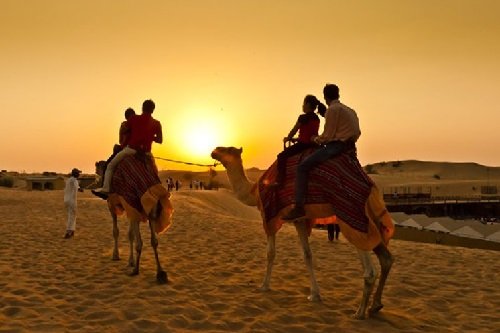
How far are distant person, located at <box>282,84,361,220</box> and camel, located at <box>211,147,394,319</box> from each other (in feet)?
0.50

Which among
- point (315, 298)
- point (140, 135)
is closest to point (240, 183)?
point (140, 135)

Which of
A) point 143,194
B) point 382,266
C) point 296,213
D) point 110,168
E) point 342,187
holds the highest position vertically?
→ point 110,168

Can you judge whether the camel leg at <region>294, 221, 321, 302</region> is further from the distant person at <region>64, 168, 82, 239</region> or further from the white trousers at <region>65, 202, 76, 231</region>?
the white trousers at <region>65, 202, 76, 231</region>

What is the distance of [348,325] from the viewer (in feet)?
21.6

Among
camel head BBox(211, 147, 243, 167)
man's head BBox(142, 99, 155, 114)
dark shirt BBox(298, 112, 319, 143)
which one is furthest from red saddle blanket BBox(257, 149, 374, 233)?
man's head BBox(142, 99, 155, 114)

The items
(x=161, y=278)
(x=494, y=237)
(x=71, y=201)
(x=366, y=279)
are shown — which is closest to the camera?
(x=366, y=279)

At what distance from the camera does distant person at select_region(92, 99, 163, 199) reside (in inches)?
378

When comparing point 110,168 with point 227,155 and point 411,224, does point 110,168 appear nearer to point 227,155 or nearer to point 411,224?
point 227,155

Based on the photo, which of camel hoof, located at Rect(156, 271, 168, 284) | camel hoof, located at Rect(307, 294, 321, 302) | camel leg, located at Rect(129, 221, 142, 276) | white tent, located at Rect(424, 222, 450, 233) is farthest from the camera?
white tent, located at Rect(424, 222, 450, 233)

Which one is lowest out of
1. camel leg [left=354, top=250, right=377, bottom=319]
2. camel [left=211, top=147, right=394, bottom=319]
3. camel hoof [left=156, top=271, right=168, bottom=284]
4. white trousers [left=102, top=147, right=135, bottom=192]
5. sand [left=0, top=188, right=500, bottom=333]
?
sand [left=0, top=188, right=500, bottom=333]

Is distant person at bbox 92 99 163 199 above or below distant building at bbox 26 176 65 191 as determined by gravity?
above

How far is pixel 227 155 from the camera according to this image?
30.8 ft

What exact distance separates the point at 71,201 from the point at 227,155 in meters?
8.65

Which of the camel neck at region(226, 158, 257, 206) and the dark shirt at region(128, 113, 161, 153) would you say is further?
the dark shirt at region(128, 113, 161, 153)
